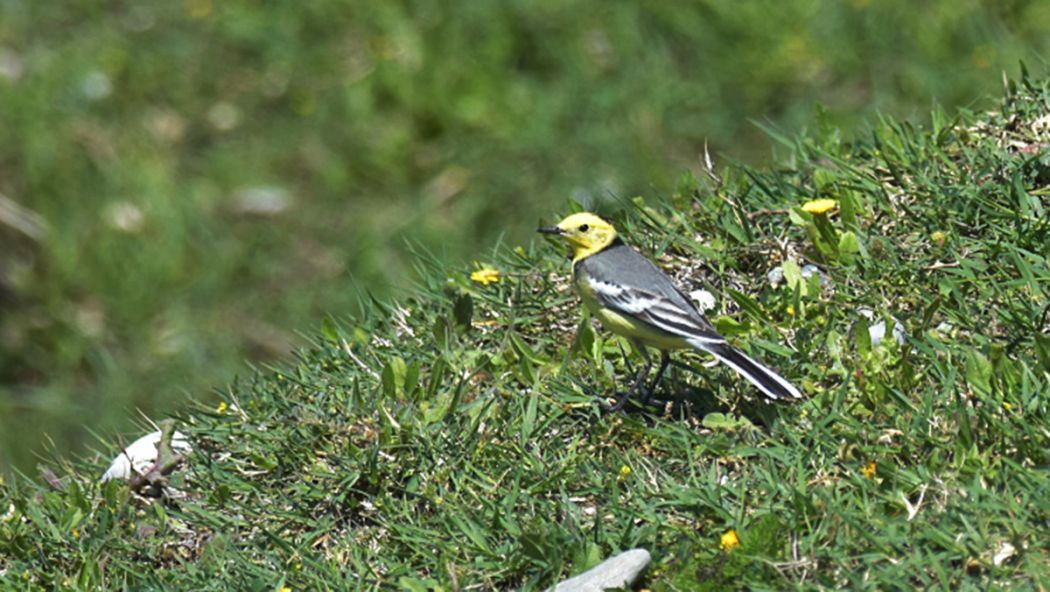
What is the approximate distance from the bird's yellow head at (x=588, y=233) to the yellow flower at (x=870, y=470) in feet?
4.66

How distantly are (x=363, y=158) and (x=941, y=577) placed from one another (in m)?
6.06

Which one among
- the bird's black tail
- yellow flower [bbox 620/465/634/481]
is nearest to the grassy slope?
yellow flower [bbox 620/465/634/481]

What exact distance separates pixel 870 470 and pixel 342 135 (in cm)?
571

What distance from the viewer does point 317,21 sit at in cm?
1007

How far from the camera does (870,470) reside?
14.7 ft

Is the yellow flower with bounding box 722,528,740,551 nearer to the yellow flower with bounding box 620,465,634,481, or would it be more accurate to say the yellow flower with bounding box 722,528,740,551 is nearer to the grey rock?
the grey rock

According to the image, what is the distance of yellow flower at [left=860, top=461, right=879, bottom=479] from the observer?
445 centimetres

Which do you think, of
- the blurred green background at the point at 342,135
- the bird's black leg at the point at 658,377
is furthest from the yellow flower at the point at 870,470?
the blurred green background at the point at 342,135

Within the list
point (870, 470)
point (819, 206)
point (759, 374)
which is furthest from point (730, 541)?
point (819, 206)

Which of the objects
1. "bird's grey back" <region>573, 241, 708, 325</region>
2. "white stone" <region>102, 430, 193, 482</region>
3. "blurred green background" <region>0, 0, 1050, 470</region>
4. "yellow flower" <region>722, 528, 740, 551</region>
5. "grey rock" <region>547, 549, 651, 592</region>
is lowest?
"blurred green background" <region>0, 0, 1050, 470</region>

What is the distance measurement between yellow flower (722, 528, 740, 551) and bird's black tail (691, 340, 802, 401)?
2.08ft

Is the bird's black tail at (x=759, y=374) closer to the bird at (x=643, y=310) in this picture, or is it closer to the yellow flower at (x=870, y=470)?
the bird at (x=643, y=310)

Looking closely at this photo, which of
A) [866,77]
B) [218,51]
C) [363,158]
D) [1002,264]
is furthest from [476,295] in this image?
[218,51]

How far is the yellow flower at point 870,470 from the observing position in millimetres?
4453
